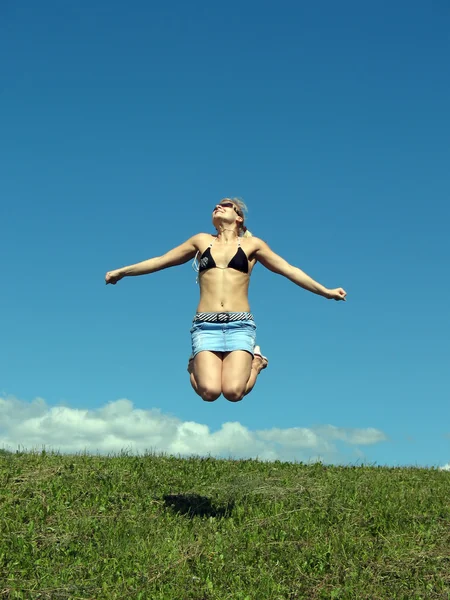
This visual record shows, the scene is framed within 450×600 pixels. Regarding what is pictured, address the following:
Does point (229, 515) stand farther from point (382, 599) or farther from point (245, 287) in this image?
point (245, 287)

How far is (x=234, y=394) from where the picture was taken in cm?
1125

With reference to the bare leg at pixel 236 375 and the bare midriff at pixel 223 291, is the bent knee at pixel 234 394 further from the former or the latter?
the bare midriff at pixel 223 291

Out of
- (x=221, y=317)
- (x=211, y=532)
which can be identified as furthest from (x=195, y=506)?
(x=221, y=317)

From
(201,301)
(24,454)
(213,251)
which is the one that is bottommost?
(24,454)

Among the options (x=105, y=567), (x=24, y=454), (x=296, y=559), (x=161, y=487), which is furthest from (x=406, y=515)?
(x=24, y=454)

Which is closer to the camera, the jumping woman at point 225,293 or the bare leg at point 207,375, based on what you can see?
the bare leg at point 207,375

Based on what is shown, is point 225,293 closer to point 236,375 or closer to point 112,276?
point 236,375

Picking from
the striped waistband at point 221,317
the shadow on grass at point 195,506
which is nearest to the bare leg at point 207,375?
the striped waistband at point 221,317

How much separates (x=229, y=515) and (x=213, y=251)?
5.13 m

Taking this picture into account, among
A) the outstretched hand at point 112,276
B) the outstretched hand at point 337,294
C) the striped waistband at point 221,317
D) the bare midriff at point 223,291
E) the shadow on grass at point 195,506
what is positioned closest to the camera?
the striped waistband at point 221,317

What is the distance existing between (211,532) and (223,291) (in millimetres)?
4471

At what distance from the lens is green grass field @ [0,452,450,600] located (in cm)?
1202

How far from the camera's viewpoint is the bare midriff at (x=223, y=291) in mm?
11688

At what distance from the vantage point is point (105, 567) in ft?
40.8
